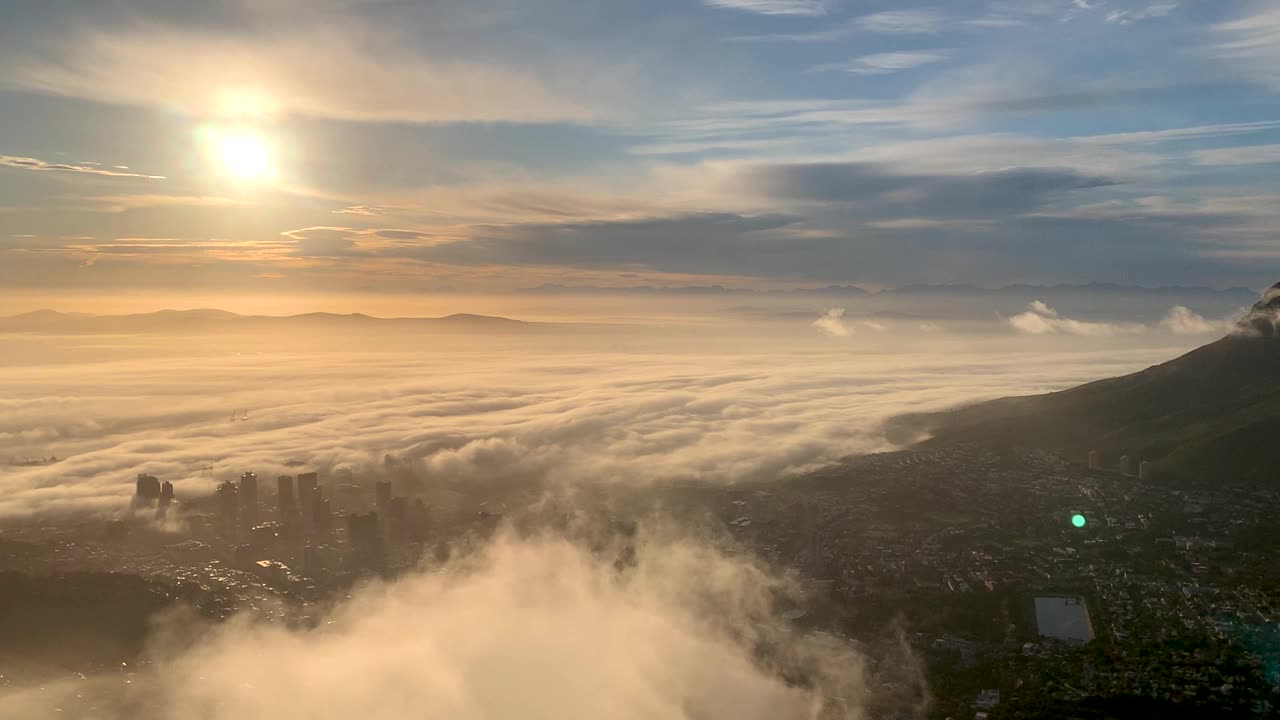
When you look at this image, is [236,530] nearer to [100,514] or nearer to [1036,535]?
[100,514]

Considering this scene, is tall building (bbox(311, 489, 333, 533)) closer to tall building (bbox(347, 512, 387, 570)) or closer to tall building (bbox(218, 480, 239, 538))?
tall building (bbox(347, 512, 387, 570))

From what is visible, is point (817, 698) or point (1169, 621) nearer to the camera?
point (817, 698)

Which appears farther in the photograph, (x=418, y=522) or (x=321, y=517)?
(x=418, y=522)

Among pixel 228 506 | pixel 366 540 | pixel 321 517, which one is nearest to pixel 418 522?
pixel 366 540

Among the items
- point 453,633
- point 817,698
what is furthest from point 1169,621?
point 453,633

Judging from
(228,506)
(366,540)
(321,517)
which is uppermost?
(228,506)

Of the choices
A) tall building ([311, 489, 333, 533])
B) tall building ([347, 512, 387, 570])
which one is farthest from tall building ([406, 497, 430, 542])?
tall building ([311, 489, 333, 533])

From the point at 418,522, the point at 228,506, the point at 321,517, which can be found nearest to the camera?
the point at 321,517

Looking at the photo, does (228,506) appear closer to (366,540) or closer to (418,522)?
(366,540)
